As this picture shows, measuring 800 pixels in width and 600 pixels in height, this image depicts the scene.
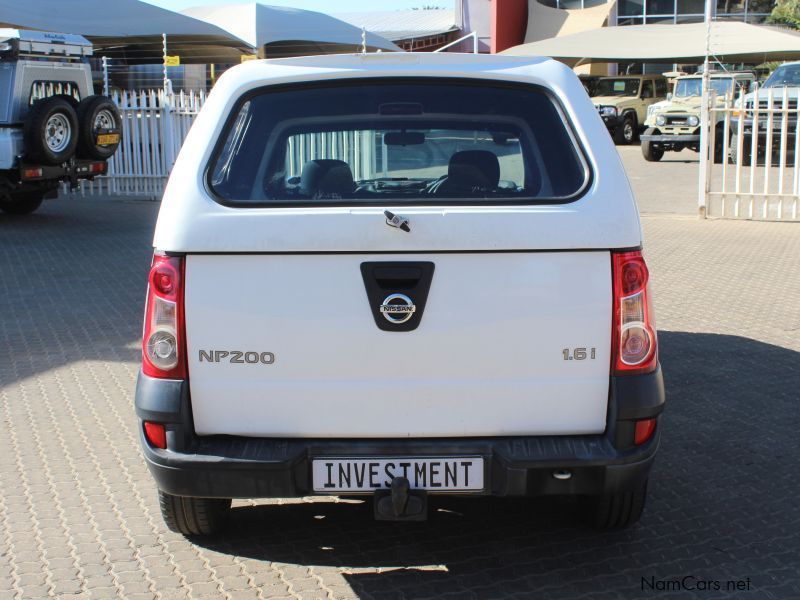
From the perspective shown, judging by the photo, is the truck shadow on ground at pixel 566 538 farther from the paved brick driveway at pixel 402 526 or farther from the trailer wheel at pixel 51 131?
the trailer wheel at pixel 51 131

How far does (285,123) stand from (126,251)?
27.0 ft

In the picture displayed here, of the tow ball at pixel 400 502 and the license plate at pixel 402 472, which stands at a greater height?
the license plate at pixel 402 472

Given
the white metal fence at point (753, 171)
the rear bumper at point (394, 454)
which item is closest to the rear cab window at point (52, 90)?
the white metal fence at point (753, 171)

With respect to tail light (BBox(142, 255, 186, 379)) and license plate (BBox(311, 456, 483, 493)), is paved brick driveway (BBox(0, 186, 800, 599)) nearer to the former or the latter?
license plate (BBox(311, 456, 483, 493))

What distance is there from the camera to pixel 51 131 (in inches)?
526

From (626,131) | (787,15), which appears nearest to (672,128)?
(626,131)

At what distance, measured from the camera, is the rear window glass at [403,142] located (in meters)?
3.65

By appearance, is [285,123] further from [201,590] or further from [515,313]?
[201,590]

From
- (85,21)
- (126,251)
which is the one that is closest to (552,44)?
(85,21)

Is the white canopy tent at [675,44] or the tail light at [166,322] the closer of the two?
the tail light at [166,322]

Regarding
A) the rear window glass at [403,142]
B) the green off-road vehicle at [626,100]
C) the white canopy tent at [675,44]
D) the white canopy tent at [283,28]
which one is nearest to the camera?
the rear window glass at [403,142]

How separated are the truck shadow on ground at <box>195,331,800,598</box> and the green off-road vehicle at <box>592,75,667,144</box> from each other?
85.7 feet

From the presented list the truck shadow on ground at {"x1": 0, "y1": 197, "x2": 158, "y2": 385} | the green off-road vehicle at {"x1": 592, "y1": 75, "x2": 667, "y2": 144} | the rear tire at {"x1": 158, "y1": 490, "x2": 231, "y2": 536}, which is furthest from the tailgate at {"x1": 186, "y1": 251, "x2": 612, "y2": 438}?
the green off-road vehicle at {"x1": 592, "y1": 75, "x2": 667, "y2": 144}

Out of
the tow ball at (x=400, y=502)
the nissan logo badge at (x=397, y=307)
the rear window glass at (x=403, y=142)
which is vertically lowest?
the tow ball at (x=400, y=502)
